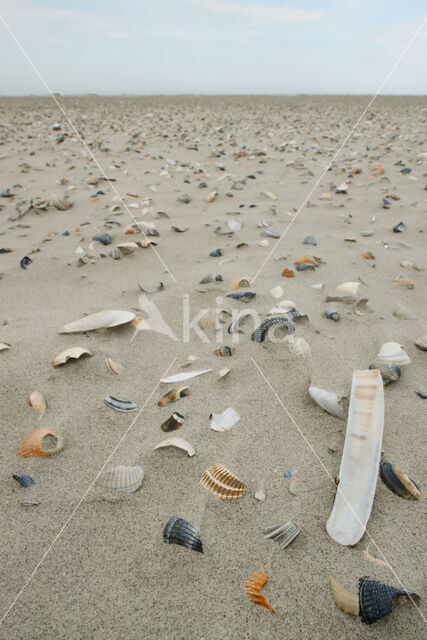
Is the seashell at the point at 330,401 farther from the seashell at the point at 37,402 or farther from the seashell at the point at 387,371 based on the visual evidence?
the seashell at the point at 37,402

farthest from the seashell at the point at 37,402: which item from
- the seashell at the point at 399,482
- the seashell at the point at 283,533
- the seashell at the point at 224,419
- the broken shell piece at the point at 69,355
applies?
the seashell at the point at 399,482

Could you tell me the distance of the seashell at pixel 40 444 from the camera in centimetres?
150

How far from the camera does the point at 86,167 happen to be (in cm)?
646

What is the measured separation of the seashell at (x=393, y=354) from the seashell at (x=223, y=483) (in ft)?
3.36

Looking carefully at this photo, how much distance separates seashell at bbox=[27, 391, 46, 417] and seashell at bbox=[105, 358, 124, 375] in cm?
34

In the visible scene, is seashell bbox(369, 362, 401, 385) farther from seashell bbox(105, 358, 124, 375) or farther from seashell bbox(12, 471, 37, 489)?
seashell bbox(12, 471, 37, 489)

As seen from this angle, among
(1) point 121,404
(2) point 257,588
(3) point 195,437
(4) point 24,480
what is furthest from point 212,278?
(2) point 257,588

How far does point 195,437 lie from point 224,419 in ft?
0.50

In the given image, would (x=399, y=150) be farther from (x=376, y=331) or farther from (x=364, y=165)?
(x=376, y=331)

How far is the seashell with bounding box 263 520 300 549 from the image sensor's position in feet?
3.99

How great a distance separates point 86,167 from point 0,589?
257 inches

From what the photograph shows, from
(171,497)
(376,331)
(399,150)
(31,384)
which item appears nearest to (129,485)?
(171,497)

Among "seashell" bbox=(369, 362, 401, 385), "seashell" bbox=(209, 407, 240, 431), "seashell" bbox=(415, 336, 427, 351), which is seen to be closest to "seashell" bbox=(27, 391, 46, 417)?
"seashell" bbox=(209, 407, 240, 431)

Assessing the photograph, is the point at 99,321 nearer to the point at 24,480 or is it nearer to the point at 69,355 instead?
the point at 69,355
